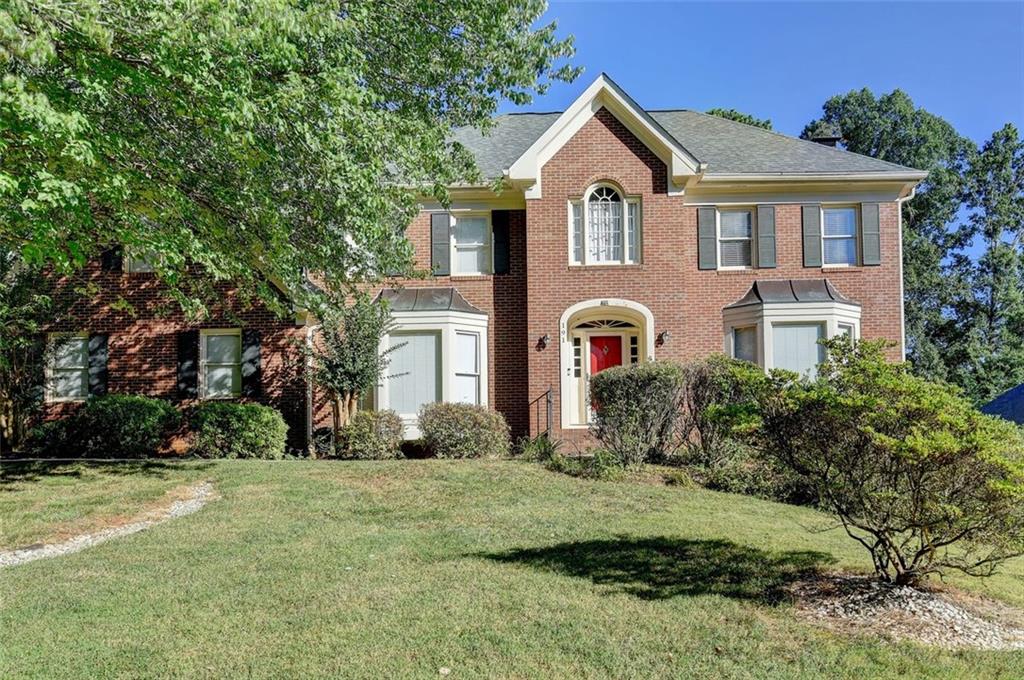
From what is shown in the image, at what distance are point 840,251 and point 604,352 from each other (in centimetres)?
550

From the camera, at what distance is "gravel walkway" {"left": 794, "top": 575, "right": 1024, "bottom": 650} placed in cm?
504

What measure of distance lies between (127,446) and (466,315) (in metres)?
6.74

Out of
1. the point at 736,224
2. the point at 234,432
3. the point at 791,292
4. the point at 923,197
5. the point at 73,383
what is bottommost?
the point at 234,432

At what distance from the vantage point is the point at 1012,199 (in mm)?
28141

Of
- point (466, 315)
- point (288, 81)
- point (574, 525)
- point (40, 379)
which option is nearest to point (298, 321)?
point (466, 315)

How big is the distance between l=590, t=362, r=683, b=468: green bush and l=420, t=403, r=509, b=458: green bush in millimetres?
2186

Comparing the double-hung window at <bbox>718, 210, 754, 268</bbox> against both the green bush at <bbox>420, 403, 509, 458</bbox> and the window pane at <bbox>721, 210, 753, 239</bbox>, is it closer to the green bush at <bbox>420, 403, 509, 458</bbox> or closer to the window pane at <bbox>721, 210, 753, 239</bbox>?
the window pane at <bbox>721, 210, 753, 239</bbox>

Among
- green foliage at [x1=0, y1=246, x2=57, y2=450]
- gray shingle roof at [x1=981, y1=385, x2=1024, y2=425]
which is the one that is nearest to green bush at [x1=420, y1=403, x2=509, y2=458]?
green foliage at [x1=0, y1=246, x2=57, y2=450]

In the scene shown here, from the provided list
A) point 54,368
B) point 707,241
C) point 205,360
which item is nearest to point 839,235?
point 707,241

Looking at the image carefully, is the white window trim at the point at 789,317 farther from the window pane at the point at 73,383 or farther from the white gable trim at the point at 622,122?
the window pane at the point at 73,383

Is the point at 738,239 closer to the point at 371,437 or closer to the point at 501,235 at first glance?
the point at 501,235

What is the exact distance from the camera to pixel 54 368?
15.4 metres

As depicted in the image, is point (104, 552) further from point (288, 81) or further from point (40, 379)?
point (40, 379)

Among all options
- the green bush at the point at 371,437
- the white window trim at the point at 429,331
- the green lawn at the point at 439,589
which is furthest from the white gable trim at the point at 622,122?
the green lawn at the point at 439,589
